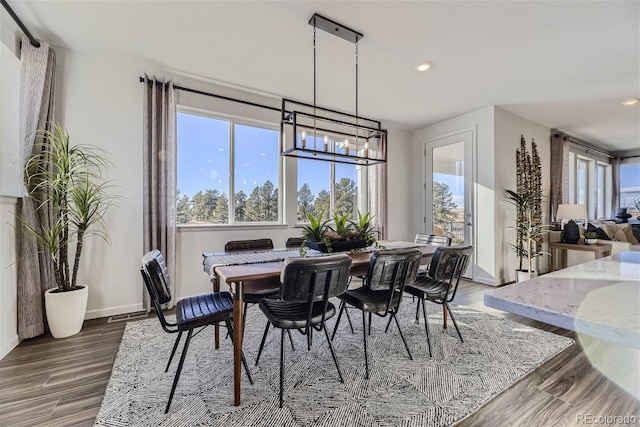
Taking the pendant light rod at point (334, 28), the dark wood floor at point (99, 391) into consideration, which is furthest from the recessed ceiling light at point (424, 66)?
the dark wood floor at point (99, 391)

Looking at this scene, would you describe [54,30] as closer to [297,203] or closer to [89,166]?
[89,166]

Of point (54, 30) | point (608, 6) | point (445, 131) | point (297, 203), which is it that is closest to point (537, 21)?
point (608, 6)

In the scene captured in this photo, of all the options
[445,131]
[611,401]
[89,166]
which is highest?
[445,131]

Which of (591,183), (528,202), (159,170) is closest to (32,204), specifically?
(159,170)

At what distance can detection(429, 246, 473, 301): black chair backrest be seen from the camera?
216 cm

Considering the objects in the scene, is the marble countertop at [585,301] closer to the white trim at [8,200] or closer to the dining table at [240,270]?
the dining table at [240,270]

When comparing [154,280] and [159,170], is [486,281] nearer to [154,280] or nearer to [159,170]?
[154,280]

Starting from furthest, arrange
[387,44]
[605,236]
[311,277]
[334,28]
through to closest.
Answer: [605,236], [387,44], [334,28], [311,277]

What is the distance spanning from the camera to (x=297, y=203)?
4.11m

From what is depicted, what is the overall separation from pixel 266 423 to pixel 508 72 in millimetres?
4053

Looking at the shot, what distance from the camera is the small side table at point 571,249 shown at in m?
4.39

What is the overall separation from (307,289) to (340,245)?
897 mm

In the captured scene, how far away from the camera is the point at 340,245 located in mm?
2443

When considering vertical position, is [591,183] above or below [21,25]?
below
